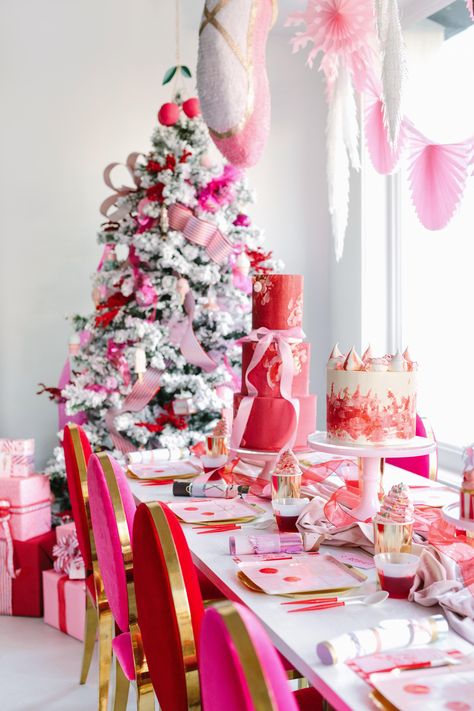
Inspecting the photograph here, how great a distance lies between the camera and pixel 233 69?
1.59m

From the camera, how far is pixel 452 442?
3.31 m

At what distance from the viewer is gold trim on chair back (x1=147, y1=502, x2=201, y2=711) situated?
3.57 feet

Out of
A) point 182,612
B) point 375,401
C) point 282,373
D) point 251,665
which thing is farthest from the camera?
point 282,373

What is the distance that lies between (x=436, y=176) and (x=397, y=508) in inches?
58.4

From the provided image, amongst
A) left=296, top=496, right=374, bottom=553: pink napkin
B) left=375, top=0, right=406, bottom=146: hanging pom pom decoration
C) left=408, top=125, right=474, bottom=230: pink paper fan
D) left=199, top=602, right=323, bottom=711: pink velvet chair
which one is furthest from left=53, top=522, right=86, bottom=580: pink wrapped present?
left=199, top=602, right=323, bottom=711: pink velvet chair

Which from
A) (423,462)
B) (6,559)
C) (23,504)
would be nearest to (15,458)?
(23,504)

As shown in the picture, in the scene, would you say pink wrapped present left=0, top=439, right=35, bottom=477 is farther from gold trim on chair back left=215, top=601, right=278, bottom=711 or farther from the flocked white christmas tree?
gold trim on chair back left=215, top=601, right=278, bottom=711

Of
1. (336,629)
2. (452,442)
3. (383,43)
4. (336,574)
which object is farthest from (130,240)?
(336,629)

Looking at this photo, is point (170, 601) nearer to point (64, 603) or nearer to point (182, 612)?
point (182, 612)

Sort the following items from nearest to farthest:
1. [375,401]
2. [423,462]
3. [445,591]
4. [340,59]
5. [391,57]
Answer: [445,591], [391,57], [375,401], [340,59], [423,462]

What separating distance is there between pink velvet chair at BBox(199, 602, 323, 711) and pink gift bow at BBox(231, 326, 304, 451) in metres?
1.23

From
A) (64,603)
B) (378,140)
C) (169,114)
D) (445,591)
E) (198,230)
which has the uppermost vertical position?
(169,114)

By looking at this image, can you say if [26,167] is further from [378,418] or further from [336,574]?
[336,574]

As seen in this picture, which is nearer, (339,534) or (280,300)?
(339,534)
